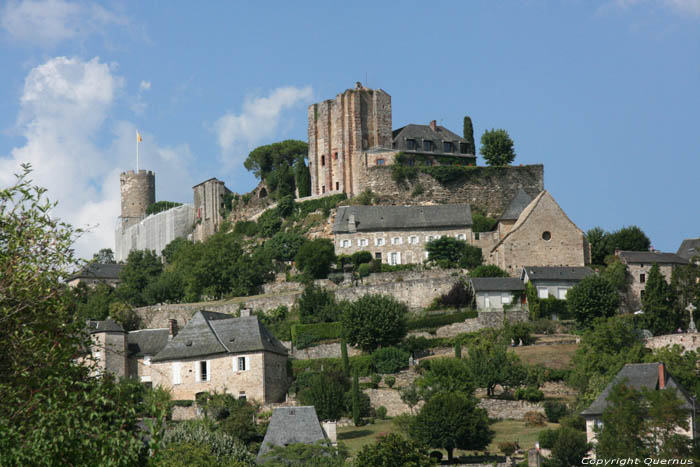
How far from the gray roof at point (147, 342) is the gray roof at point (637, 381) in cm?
2749

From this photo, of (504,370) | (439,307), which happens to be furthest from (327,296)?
(504,370)

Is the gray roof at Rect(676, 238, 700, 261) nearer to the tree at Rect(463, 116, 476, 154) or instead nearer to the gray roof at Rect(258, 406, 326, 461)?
the tree at Rect(463, 116, 476, 154)

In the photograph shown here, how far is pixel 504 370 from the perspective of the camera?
5072 centimetres

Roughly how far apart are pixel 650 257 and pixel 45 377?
52.5 meters

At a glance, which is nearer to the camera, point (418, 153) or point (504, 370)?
point (504, 370)

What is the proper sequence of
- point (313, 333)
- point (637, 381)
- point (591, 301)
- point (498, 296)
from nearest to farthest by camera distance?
point (637, 381) < point (591, 301) < point (313, 333) < point (498, 296)

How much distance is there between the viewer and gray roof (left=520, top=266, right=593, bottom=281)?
65.6 meters

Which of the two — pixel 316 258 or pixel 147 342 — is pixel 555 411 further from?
pixel 316 258

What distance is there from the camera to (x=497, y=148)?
285 feet

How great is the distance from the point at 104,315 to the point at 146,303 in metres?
5.12

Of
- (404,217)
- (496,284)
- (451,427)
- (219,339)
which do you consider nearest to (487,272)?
(496,284)

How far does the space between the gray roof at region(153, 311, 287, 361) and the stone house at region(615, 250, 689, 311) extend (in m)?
22.1

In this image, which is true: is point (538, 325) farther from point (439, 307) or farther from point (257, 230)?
point (257, 230)

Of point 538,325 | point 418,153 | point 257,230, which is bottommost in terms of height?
point 538,325
